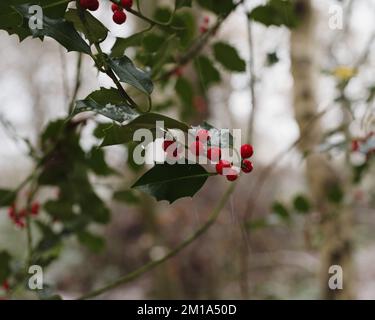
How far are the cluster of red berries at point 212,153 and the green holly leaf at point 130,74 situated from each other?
0.24ft

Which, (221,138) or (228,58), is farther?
(228,58)

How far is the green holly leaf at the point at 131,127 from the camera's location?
445mm

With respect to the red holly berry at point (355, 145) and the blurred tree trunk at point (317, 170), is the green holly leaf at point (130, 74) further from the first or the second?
the blurred tree trunk at point (317, 170)

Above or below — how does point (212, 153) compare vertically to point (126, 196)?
below

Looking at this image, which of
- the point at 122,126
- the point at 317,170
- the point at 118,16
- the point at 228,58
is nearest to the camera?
the point at 122,126

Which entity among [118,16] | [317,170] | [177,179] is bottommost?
[177,179]

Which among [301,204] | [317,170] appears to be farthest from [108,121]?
[317,170]

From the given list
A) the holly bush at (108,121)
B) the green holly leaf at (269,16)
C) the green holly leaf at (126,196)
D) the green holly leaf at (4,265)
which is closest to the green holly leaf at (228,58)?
the holly bush at (108,121)

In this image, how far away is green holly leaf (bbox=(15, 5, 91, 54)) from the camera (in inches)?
19.1

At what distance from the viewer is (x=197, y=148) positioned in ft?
1.67

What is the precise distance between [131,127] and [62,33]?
0.48 feet

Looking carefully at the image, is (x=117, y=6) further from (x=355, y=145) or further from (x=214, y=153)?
(x=355, y=145)
